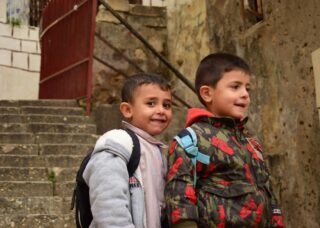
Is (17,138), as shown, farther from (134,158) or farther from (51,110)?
(134,158)

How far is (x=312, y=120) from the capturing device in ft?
9.33

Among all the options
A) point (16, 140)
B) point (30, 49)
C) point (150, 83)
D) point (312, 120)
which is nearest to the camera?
point (150, 83)

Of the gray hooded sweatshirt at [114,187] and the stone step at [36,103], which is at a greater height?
the stone step at [36,103]

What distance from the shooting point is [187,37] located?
19.6 ft

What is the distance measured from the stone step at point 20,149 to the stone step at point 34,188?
561 mm

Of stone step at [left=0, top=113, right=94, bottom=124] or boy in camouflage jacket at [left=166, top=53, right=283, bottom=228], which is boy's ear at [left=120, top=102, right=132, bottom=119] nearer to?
boy in camouflage jacket at [left=166, top=53, right=283, bottom=228]

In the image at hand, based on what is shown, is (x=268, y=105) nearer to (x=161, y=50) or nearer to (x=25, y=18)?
(x=161, y=50)

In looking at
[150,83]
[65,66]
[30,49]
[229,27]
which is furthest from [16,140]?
[30,49]

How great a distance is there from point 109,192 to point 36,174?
246cm

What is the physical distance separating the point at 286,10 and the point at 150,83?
169cm

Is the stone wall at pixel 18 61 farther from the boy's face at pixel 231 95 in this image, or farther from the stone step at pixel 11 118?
the boy's face at pixel 231 95

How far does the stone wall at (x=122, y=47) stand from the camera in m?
6.48

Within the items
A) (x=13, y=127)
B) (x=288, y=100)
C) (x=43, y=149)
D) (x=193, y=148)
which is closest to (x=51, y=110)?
(x=13, y=127)

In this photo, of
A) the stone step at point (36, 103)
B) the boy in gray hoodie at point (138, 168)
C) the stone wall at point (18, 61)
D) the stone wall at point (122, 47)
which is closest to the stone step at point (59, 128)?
the stone step at point (36, 103)
